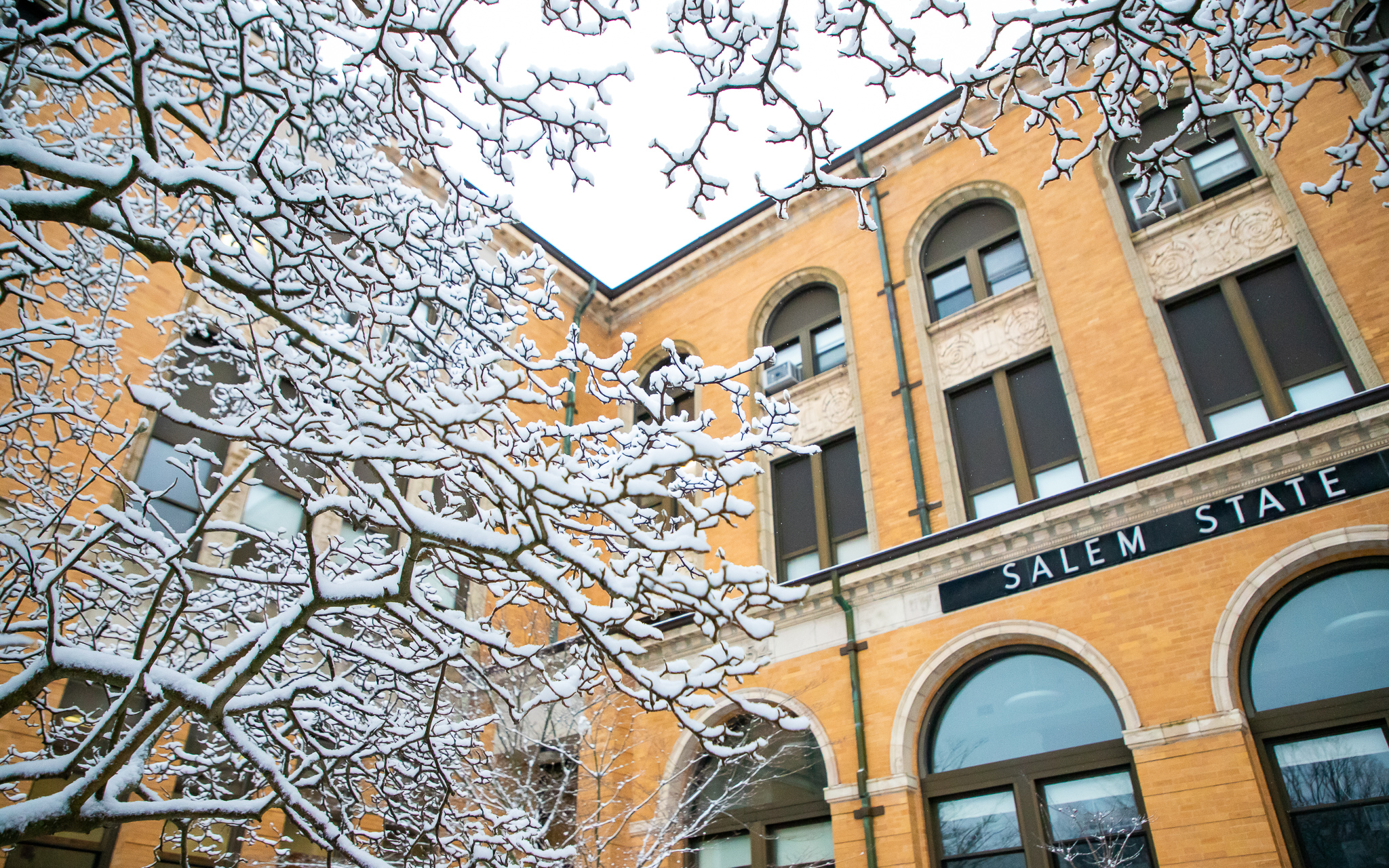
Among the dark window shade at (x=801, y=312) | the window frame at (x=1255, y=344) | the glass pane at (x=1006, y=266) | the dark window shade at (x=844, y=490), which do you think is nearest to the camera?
the window frame at (x=1255, y=344)

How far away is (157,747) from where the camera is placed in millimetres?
10555

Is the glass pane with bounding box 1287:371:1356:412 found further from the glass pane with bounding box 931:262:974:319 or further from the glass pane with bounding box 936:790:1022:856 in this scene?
the glass pane with bounding box 936:790:1022:856

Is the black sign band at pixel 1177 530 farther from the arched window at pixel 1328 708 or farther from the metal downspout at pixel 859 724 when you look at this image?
the metal downspout at pixel 859 724

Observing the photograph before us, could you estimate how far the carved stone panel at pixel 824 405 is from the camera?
1489 cm

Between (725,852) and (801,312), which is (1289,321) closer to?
(801,312)

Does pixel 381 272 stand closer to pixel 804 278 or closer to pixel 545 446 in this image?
pixel 545 446

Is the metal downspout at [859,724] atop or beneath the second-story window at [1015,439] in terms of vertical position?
beneath

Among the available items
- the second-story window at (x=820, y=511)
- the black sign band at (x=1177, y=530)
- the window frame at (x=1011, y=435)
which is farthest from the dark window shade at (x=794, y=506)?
the black sign band at (x=1177, y=530)

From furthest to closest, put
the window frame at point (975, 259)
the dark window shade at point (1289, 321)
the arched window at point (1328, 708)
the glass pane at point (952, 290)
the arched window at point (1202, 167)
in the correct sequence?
the glass pane at point (952, 290), the window frame at point (975, 259), the arched window at point (1202, 167), the dark window shade at point (1289, 321), the arched window at point (1328, 708)

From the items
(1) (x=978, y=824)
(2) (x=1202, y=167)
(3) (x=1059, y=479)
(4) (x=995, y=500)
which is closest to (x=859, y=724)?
(1) (x=978, y=824)

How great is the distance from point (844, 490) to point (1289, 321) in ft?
22.0

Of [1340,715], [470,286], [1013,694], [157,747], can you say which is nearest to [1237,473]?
[1340,715]

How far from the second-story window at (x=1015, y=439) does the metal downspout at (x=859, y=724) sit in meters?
2.39

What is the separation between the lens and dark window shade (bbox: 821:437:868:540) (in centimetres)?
1405
